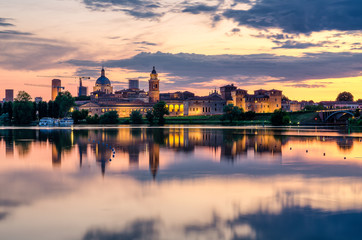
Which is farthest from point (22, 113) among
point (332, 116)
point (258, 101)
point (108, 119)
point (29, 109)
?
point (258, 101)

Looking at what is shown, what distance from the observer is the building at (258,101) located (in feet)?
607

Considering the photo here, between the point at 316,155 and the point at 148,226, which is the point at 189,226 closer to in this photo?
the point at 148,226

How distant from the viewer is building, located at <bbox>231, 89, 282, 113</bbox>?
607ft

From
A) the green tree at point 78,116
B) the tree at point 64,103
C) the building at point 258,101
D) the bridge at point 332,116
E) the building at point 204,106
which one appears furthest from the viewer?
the building at point 204,106

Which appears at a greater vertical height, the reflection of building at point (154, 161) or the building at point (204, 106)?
the building at point (204, 106)

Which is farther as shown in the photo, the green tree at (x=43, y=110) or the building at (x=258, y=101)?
the building at (x=258, y=101)

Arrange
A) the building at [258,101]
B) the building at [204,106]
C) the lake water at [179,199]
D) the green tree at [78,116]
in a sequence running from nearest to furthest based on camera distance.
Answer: the lake water at [179,199] < the green tree at [78,116] < the building at [258,101] < the building at [204,106]

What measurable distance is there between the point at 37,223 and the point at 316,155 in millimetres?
23882

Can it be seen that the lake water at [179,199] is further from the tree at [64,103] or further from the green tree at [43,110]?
the tree at [64,103]

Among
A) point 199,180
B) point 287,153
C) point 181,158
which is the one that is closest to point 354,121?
point 287,153

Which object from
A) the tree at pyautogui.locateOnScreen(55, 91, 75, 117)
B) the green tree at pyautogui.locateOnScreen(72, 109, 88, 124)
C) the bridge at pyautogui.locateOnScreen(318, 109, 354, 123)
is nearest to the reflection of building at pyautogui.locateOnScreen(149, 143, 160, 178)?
the green tree at pyautogui.locateOnScreen(72, 109, 88, 124)

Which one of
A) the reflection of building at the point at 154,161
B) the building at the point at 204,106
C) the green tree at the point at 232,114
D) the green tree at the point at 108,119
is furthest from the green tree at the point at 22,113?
the reflection of building at the point at 154,161

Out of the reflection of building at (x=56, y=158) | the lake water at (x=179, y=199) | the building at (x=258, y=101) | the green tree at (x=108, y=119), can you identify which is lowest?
the lake water at (x=179, y=199)

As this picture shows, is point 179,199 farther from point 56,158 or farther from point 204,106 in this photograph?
point 204,106
